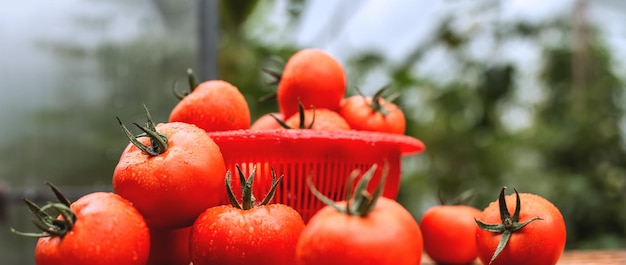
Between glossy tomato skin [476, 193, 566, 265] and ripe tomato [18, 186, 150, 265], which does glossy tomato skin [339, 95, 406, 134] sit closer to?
glossy tomato skin [476, 193, 566, 265]

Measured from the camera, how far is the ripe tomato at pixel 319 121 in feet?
Result: 3.84

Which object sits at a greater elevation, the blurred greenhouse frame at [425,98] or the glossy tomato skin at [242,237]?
the glossy tomato skin at [242,237]

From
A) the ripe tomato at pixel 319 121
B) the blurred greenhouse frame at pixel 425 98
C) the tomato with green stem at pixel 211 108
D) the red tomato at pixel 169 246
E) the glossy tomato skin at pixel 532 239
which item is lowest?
the blurred greenhouse frame at pixel 425 98

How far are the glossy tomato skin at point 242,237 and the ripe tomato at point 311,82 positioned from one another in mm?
375

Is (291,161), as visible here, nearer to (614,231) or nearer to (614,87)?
(614,231)

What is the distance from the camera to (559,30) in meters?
6.78

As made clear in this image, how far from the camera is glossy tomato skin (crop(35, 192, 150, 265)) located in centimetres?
82

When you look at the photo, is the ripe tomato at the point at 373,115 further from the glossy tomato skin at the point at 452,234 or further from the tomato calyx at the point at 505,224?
the tomato calyx at the point at 505,224

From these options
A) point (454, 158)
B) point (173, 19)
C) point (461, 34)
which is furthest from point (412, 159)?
point (173, 19)

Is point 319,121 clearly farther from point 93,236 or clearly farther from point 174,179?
point 93,236

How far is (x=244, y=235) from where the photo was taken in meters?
0.89

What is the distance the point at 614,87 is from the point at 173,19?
12.7ft

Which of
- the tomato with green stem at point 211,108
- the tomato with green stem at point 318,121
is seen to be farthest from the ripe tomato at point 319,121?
the tomato with green stem at point 211,108

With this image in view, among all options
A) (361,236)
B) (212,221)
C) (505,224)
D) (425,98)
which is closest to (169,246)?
(212,221)
